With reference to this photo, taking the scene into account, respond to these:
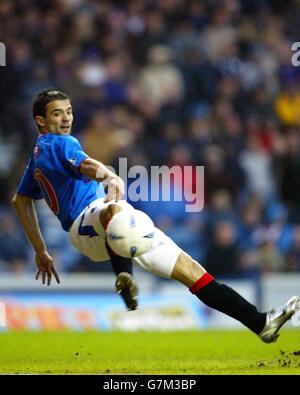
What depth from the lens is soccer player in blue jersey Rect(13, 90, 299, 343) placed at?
5048 millimetres

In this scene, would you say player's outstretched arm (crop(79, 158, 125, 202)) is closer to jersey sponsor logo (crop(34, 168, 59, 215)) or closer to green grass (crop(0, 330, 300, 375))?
jersey sponsor logo (crop(34, 168, 59, 215))

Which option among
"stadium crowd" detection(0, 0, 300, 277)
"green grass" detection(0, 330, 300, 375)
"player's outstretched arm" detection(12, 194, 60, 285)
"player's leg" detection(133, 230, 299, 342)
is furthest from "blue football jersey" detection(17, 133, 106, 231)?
"stadium crowd" detection(0, 0, 300, 277)

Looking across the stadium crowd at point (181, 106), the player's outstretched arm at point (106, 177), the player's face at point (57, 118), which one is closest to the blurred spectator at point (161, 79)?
the stadium crowd at point (181, 106)

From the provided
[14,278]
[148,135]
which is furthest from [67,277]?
[148,135]

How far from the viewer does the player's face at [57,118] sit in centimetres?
561

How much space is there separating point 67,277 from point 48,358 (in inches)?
154

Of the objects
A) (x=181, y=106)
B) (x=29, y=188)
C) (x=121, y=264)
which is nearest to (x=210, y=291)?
(x=121, y=264)

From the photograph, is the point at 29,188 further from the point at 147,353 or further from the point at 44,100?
the point at 147,353

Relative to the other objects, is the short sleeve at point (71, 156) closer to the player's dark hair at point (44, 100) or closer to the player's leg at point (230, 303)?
the player's dark hair at point (44, 100)

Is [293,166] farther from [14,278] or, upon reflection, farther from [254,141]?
[14,278]

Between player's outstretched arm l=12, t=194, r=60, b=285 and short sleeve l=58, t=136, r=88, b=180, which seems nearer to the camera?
short sleeve l=58, t=136, r=88, b=180

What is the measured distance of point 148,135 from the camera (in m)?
11.6

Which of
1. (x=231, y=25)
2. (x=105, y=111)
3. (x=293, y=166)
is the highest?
(x=231, y=25)

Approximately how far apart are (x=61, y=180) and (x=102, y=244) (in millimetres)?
533
